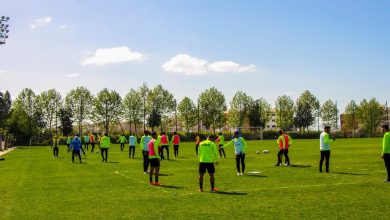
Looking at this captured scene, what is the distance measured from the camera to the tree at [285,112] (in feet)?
418

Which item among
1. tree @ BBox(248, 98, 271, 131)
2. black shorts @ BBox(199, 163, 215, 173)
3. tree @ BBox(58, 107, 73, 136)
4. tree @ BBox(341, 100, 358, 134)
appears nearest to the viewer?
black shorts @ BBox(199, 163, 215, 173)

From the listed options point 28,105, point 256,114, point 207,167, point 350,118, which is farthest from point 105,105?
point 207,167

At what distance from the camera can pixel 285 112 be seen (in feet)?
419

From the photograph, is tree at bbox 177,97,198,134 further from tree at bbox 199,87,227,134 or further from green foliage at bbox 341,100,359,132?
green foliage at bbox 341,100,359,132

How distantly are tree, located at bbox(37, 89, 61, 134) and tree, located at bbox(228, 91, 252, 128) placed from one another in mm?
48502

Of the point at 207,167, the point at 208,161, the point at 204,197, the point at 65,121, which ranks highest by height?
the point at 65,121

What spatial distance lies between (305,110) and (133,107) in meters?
53.3

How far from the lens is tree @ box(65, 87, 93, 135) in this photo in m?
107

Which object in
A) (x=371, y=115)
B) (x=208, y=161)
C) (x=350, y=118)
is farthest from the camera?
(x=350, y=118)

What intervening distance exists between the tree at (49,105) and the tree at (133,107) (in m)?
17.3

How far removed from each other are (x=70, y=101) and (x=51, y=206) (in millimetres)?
99539

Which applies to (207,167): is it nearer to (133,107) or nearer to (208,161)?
(208,161)

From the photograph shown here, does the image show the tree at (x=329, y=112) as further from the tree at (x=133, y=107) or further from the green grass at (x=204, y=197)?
the green grass at (x=204, y=197)

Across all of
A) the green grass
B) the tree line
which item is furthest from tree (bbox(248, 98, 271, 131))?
the green grass
